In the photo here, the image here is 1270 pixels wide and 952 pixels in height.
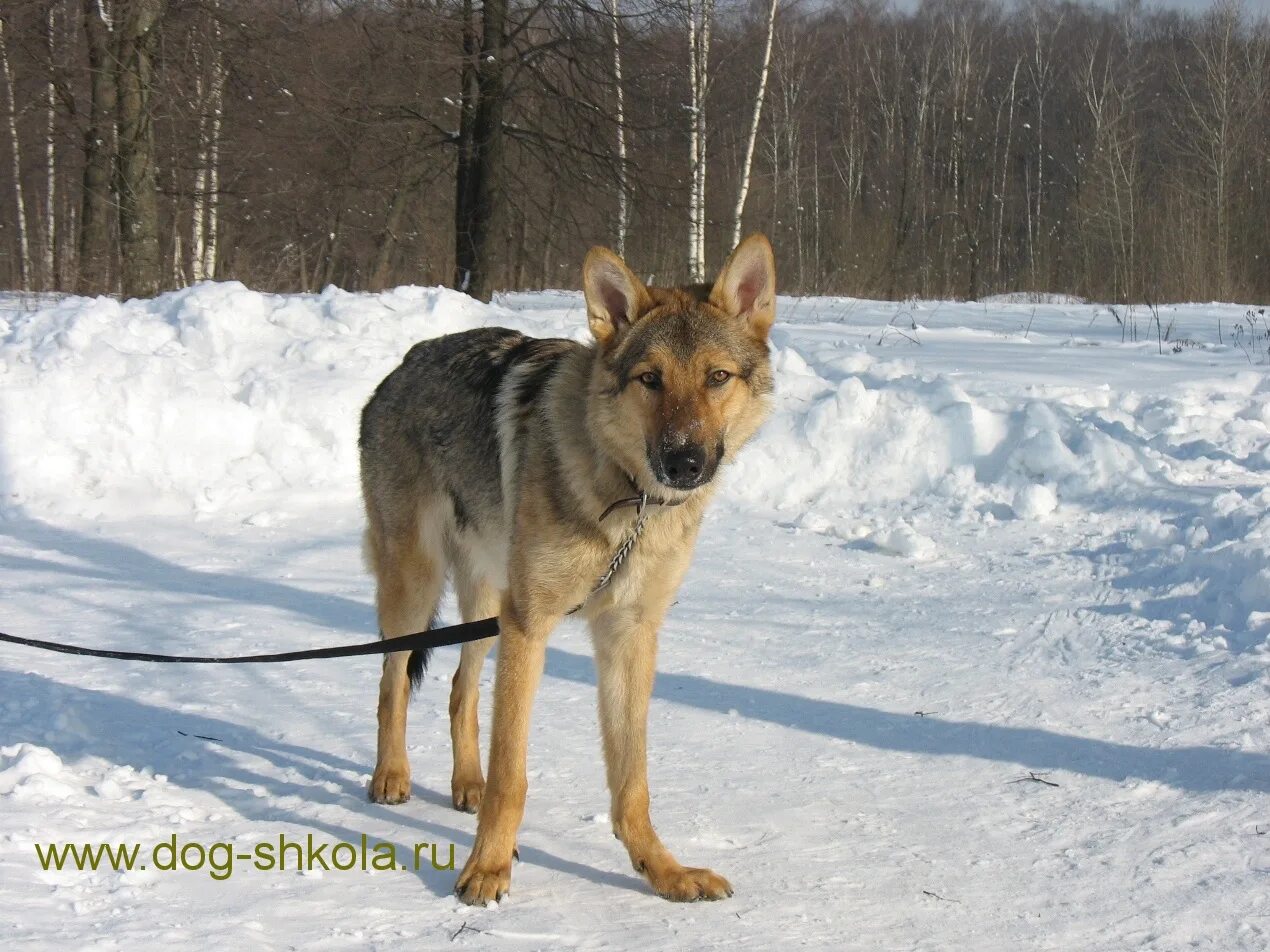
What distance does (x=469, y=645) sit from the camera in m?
4.50

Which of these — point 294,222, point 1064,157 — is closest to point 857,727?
point 294,222

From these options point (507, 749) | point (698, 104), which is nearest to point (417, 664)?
point (507, 749)

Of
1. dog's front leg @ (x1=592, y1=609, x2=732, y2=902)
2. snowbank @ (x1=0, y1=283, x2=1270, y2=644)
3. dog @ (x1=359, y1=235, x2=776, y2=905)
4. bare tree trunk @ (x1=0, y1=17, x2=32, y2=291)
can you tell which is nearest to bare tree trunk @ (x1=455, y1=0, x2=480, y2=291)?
bare tree trunk @ (x1=0, y1=17, x2=32, y2=291)

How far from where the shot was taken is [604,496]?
3.62m

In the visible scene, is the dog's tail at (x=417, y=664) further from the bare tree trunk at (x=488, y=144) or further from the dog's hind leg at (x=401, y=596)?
the bare tree trunk at (x=488, y=144)

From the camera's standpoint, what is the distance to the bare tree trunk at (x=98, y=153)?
1591cm

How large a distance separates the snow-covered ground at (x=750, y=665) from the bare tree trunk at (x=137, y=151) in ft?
19.6

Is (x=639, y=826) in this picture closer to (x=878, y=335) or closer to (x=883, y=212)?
(x=878, y=335)

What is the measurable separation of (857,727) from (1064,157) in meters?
47.2

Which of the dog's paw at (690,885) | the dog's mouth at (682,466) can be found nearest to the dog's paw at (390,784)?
the dog's paw at (690,885)

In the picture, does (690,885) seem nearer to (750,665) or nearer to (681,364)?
(681,364)

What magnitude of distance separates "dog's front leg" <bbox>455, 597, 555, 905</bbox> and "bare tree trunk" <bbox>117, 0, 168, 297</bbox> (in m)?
13.5

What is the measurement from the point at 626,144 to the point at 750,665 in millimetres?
15259

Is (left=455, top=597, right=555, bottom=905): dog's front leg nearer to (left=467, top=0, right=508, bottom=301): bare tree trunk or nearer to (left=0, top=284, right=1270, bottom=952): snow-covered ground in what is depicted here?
(left=0, top=284, right=1270, bottom=952): snow-covered ground
